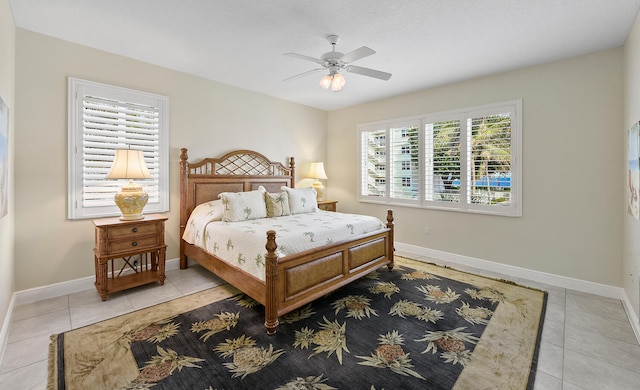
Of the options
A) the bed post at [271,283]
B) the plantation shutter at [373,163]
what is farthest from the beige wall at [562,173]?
the bed post at [271,283]

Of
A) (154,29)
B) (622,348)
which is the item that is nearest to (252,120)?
(154,29)

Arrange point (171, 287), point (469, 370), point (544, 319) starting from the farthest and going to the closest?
point (171, 287)
point (544, 319)
point (469, 370)

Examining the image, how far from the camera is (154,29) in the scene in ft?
9.33

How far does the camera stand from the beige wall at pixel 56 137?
2908mm

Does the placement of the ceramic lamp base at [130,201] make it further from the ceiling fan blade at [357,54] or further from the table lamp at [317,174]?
the table lamp at [317,174]

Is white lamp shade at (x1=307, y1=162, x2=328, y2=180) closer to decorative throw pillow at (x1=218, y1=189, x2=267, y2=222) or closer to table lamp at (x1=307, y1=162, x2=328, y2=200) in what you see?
table lamp at (x1=307, y1=162, x2=328, y2=200)

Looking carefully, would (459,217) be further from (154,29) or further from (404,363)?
(154,29)

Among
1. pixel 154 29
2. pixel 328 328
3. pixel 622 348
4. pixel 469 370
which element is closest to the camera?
pixel 469 370

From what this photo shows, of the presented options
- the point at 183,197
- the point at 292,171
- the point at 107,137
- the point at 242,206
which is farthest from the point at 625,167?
the point at 107,137

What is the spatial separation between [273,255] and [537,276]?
346cm

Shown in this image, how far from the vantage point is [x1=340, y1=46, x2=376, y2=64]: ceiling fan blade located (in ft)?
8.16

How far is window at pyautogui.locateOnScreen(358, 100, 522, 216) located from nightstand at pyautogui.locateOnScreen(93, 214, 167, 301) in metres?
3.63

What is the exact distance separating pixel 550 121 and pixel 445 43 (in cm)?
173

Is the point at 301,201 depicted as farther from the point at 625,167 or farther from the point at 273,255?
the point at 625,167
